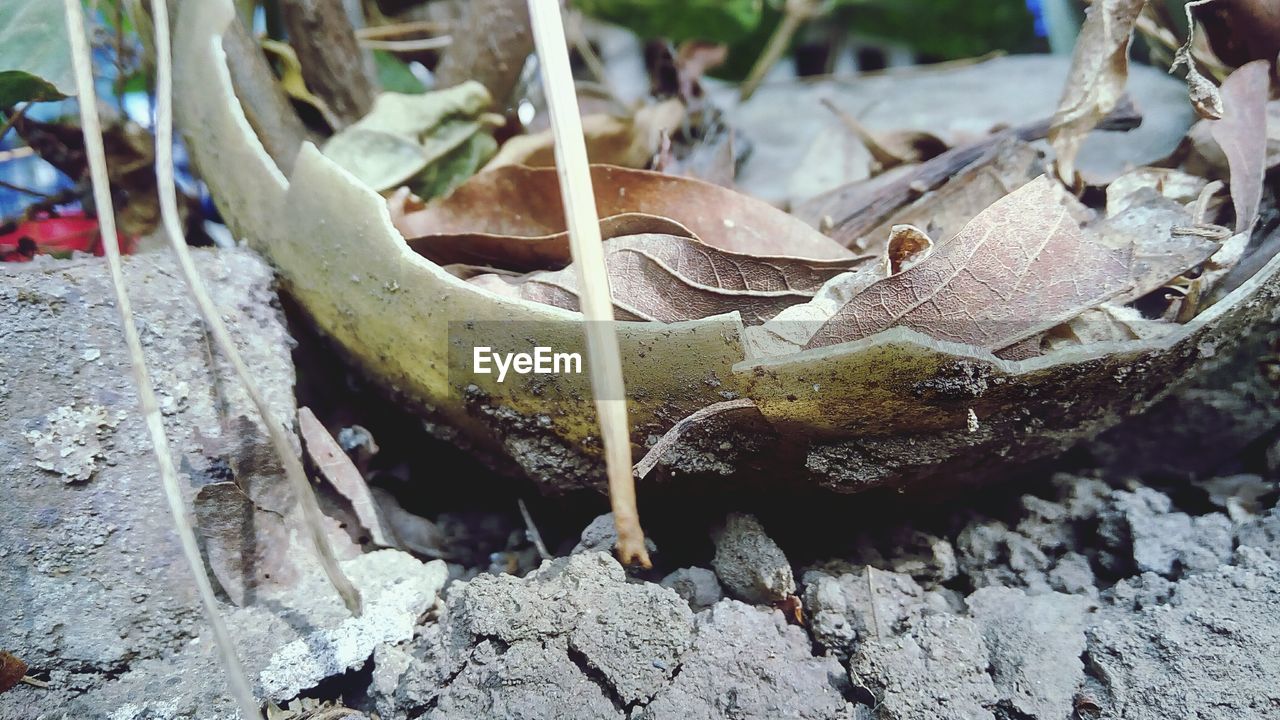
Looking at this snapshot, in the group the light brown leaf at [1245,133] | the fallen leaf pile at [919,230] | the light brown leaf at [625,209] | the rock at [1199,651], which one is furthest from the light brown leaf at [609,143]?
the rock at [1199,651]

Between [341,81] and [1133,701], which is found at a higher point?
[341,81]

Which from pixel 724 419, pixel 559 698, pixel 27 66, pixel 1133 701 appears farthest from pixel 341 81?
pixel 1133 701

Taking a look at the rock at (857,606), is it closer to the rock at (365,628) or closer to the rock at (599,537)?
the rock at (599,537)

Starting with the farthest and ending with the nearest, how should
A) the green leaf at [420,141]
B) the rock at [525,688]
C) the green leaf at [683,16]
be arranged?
1. the green leaf at [683,16]
2. the green leaf at [420,141]
3. the rock at [525,688]

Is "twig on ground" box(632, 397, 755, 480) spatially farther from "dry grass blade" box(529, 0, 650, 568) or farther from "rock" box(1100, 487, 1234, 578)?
"rock" box(1100, 487, 1234, 578)

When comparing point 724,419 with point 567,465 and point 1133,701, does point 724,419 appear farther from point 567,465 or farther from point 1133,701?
point 1133,701

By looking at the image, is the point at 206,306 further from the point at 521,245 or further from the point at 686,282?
the point at 686,282
